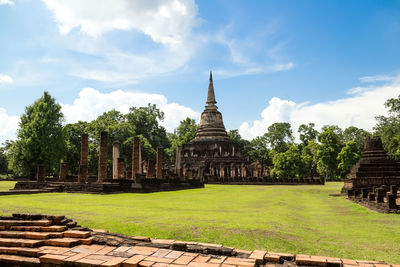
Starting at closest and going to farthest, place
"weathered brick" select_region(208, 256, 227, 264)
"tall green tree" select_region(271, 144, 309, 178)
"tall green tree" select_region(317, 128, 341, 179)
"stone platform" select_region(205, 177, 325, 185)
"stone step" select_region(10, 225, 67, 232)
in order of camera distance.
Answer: "weathered brick" select_region(208, 256, 227, 264)
"stone step" select_region(10, 225, 67, 232)
"stone platform" select_region(205, 177, 325, 185)
"tall green tree" select_region(271, 144, 309, 178)
"tall green tree" select_region(317, 128, 341, 179)

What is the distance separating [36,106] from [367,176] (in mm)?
29503

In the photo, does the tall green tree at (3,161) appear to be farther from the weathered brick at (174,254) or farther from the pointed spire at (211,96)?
the weathered brick at (174,254)

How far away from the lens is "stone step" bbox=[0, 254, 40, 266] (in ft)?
13.8

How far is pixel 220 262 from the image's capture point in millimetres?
4035

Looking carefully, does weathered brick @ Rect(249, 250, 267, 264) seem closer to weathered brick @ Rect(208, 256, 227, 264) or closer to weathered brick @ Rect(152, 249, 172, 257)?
weathered brick @ Rect(208, 256, 227, 264)

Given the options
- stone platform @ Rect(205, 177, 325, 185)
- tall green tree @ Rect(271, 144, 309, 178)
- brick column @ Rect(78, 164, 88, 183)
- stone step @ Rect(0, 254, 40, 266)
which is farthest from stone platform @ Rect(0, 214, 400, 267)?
tall green tree @ Rect(271, 144, 309, 178)

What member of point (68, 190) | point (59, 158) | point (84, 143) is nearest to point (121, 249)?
point (68, 190)

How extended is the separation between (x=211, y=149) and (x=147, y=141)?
41.4 feet

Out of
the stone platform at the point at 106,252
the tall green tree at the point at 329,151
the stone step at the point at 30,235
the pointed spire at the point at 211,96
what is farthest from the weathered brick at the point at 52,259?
the pointed spire at the point at 211,96

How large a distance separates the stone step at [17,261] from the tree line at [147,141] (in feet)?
91.9

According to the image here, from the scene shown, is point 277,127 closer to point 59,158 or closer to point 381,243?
point 59,158

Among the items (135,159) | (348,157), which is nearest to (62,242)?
(135,159)


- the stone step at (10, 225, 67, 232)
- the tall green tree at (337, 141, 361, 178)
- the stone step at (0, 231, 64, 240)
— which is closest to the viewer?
the stone step at (0, 231, 64, 240)

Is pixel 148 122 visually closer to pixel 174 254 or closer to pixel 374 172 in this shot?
pixel 374 172
